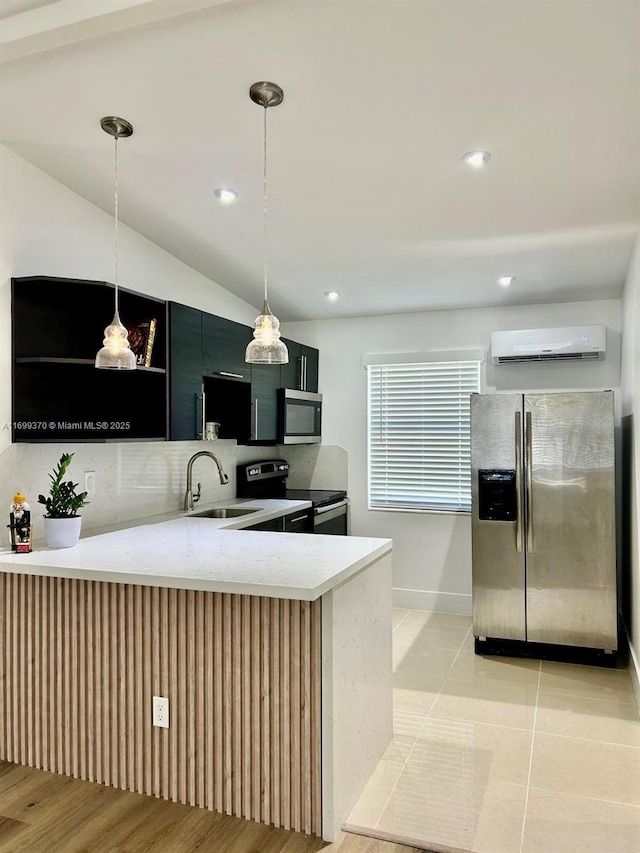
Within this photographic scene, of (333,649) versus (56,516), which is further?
(56,516)

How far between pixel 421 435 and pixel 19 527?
3243 millimetres

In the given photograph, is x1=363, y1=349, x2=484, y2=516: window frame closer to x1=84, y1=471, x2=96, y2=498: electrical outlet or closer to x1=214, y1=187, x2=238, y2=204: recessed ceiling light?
x1=214, y1=187, x2=238, y2=204: recessed ceiling light

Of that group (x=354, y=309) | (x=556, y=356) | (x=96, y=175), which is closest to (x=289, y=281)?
(x=354, y=309)

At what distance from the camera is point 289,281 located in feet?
14.7

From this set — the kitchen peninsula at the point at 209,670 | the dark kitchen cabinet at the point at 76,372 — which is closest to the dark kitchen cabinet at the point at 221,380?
the dark kitchen cabinet at the point at 76,372

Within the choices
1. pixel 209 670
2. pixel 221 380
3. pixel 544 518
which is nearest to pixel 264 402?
pixel 221 380

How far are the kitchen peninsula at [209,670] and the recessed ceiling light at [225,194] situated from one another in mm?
1804

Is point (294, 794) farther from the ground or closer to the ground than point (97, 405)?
closer to the ground

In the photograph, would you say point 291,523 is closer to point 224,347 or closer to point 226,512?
point 226,512

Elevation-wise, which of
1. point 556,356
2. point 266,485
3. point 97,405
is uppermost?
point 556,356

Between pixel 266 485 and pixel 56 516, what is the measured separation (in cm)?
252

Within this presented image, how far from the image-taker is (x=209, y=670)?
232cm

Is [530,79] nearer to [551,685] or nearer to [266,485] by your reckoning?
[551,685]

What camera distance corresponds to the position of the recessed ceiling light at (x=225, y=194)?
126 inches
